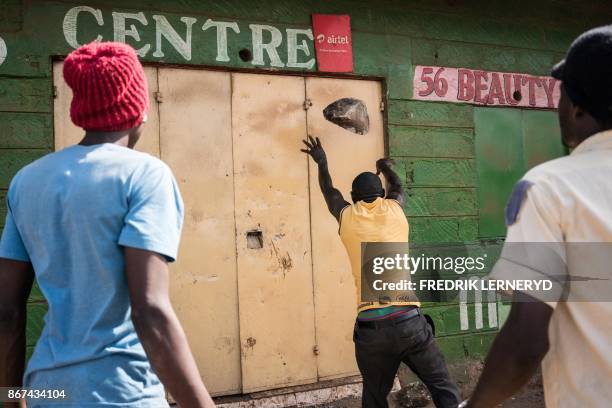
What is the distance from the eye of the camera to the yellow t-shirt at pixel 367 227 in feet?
12.6

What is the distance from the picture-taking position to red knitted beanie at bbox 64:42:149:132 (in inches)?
66.0

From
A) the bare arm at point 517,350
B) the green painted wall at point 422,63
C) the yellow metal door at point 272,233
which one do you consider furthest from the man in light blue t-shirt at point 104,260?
the yellow metal door at point 272,233

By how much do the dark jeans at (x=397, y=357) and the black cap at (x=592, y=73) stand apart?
7.47 feet

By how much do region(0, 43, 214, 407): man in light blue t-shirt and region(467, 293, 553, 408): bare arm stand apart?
28.5 inches

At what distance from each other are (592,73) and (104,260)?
1301 millimetres

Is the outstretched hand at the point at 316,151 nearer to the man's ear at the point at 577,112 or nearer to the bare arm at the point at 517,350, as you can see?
the man's ear at the point at 577,112

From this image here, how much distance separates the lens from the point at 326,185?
173 inches

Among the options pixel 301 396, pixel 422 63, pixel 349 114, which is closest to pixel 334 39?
pixel 349 114

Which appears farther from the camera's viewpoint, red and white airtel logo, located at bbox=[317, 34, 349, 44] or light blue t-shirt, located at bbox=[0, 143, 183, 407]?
red and white airtel logo, located at bbox=[317, 34, 349, 44]

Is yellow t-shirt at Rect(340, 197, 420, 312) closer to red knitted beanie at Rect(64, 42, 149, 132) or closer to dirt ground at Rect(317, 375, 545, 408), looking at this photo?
dirt ground at Rect(317, 375, 545, 408)

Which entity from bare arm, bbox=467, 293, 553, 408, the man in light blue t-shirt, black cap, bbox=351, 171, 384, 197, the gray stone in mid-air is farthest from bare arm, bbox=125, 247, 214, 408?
the gray stone in mid-air

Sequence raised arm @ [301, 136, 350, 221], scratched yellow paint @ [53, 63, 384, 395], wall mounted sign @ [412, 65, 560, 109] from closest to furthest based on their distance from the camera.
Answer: raised arm @ [301, 136, 350, 221], scratched yellow paint @ [53, 63, 384, 395], wall mounted sign @ [412, 65, 560, 109]

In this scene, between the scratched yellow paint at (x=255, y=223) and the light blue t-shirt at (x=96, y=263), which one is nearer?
the light blue t-shirt at (x=96, y=263)

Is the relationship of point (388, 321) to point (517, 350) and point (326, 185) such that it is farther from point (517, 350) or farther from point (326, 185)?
point (517, 350)
